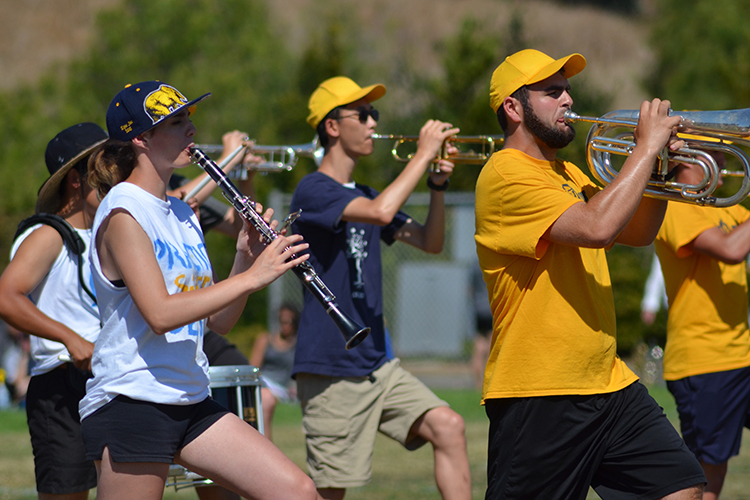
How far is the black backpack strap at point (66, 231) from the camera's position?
4.23 meters

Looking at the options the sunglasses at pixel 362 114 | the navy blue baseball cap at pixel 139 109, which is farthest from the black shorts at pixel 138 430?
the sunglasses at pixel 362 114

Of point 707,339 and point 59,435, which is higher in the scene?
point 707,339

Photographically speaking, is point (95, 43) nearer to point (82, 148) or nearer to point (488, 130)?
point (488, 130)

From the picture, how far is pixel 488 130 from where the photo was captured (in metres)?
17.4

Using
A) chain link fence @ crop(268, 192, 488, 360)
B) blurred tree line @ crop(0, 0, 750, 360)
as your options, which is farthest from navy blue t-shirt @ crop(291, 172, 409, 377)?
blurred tree line @ crop(0, 0, 750, 360)

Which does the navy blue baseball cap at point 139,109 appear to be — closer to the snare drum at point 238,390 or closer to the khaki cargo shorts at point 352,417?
the snare drum at point 238,390

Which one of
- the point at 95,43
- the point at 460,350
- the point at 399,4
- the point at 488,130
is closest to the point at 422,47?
the point at 399,4

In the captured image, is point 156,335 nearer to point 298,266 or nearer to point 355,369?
point 298,266

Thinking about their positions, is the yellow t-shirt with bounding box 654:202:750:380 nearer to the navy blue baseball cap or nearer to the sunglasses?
the sunglasses

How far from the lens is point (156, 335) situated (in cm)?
325

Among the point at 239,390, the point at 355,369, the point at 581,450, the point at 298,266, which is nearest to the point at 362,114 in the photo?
the point at 355,369

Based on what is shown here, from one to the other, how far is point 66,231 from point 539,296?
223 cm

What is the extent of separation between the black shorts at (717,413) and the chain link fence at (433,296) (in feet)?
→ 27.7

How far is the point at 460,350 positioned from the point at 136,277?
10.9 metres
